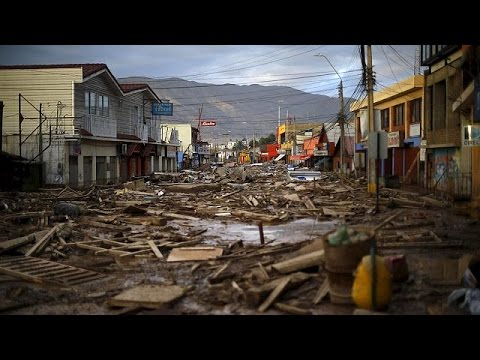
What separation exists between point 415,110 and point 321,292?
32.1 meters

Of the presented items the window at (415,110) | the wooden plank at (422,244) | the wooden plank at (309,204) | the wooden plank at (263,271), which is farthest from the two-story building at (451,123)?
the wooden plank at (263,271)

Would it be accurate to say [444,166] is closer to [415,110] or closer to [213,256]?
[415,110]

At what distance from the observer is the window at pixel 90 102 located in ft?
117

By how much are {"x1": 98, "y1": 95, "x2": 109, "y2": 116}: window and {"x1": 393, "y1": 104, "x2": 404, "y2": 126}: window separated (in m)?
24.5

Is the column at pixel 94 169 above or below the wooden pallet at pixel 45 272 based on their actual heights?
above

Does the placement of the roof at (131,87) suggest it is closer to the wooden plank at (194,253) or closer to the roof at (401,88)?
the roof at (401,88)

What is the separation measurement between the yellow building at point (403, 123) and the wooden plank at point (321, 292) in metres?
24.7

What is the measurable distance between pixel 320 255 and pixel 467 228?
7860mm

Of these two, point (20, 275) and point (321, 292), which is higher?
point (321, 292)

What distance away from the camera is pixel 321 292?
26.6ft

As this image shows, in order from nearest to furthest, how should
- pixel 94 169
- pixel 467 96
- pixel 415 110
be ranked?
pixel 467 96
pixel 415 110
pixel 94 169

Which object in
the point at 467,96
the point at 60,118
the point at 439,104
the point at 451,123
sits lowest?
the point at 451,123

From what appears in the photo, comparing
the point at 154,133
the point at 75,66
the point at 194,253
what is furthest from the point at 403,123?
the point at 194,253
